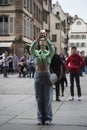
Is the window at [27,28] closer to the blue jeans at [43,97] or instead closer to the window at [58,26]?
the window at [58,26]

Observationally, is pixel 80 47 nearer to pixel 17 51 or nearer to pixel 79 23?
pixel 79 23

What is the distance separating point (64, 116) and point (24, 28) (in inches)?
1703

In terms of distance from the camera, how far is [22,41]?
52.6 meters

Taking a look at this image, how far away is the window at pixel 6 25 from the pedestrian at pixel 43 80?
4180 centimetres

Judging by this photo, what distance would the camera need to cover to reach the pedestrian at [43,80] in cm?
1060

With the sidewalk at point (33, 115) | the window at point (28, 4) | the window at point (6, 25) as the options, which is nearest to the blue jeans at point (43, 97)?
the sidewalk at point (33, 115)

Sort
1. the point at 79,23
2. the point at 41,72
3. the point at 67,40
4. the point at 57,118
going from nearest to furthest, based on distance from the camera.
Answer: the point at 41,72, the point at 57,118, the point at 67,40, the point at 79,23

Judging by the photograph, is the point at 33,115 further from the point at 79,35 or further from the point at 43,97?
the point at 79,35

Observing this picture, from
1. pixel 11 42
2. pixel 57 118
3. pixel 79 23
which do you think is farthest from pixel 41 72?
pixel 79 23

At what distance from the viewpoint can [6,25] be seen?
172 ft

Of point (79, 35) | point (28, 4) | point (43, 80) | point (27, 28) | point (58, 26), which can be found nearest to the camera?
point (43, 80)

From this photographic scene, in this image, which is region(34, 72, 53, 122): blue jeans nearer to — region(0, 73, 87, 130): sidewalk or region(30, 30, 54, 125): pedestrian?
region(30, 30, 54, 125): pedestrian

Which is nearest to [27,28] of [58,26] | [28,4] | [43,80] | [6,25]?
[28,4]

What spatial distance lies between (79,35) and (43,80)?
393 feet
